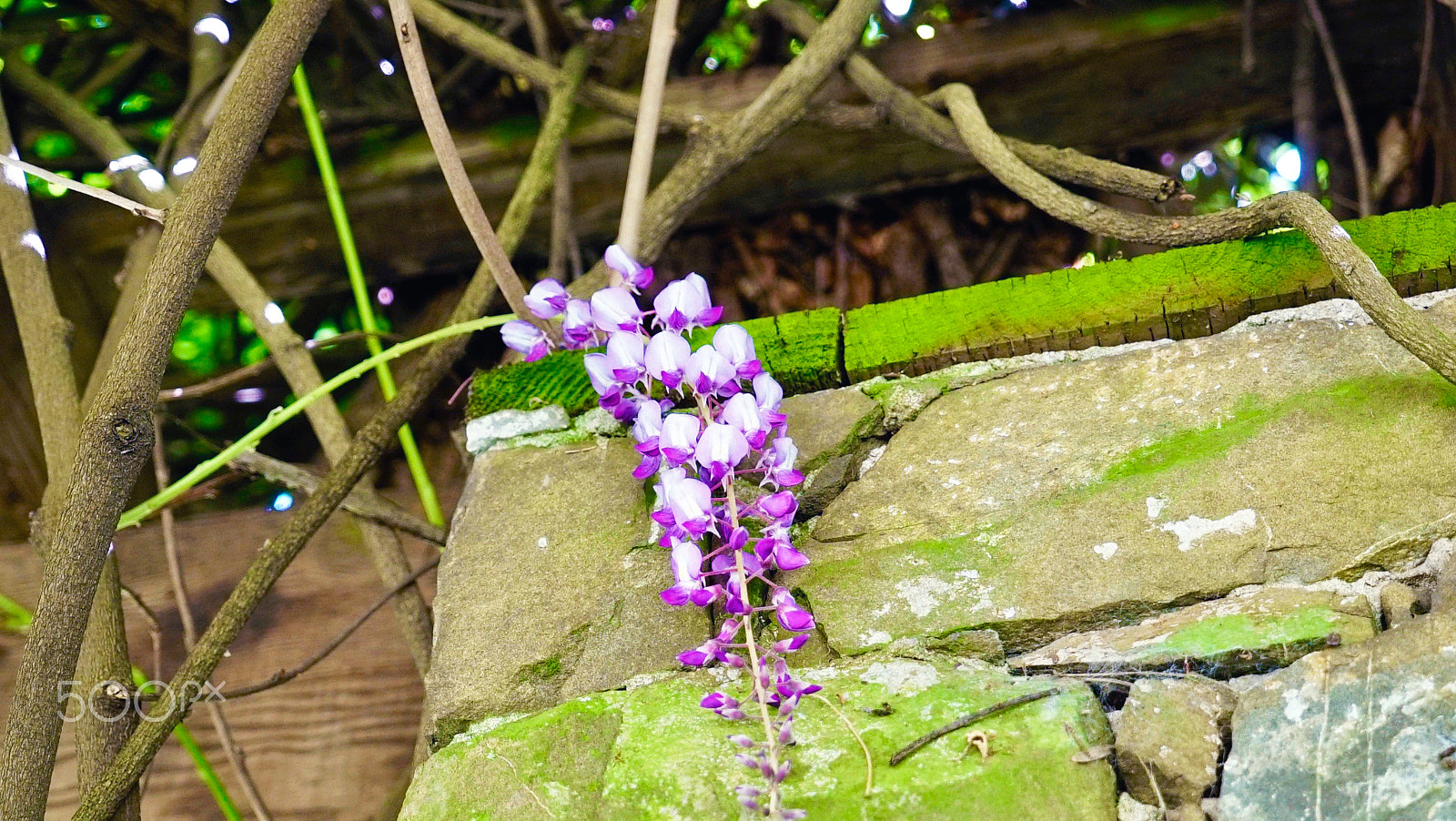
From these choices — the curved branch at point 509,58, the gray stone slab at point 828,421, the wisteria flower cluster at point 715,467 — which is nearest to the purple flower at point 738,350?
the wisteria flower cluster at point 715,467

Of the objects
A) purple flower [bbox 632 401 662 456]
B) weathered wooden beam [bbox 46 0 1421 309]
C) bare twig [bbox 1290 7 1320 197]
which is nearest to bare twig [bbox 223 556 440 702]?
purple flower [bbox 632 401 662 456]

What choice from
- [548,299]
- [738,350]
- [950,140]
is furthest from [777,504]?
[950,140]

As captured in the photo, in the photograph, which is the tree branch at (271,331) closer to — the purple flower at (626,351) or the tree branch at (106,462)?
the tree branch at (106,462)

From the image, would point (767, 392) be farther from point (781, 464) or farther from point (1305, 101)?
point (1305, 101)

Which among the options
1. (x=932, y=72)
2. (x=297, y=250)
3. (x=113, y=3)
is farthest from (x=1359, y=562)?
(x=113, y=3)

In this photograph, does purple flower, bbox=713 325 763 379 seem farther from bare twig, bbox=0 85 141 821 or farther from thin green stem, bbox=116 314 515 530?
bare twig, bbox=0 85 141 821

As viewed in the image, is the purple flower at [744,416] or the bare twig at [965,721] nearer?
the bare twig at [965,721]

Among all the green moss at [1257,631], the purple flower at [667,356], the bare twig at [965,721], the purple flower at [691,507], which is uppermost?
the purple flower at [667,356]
